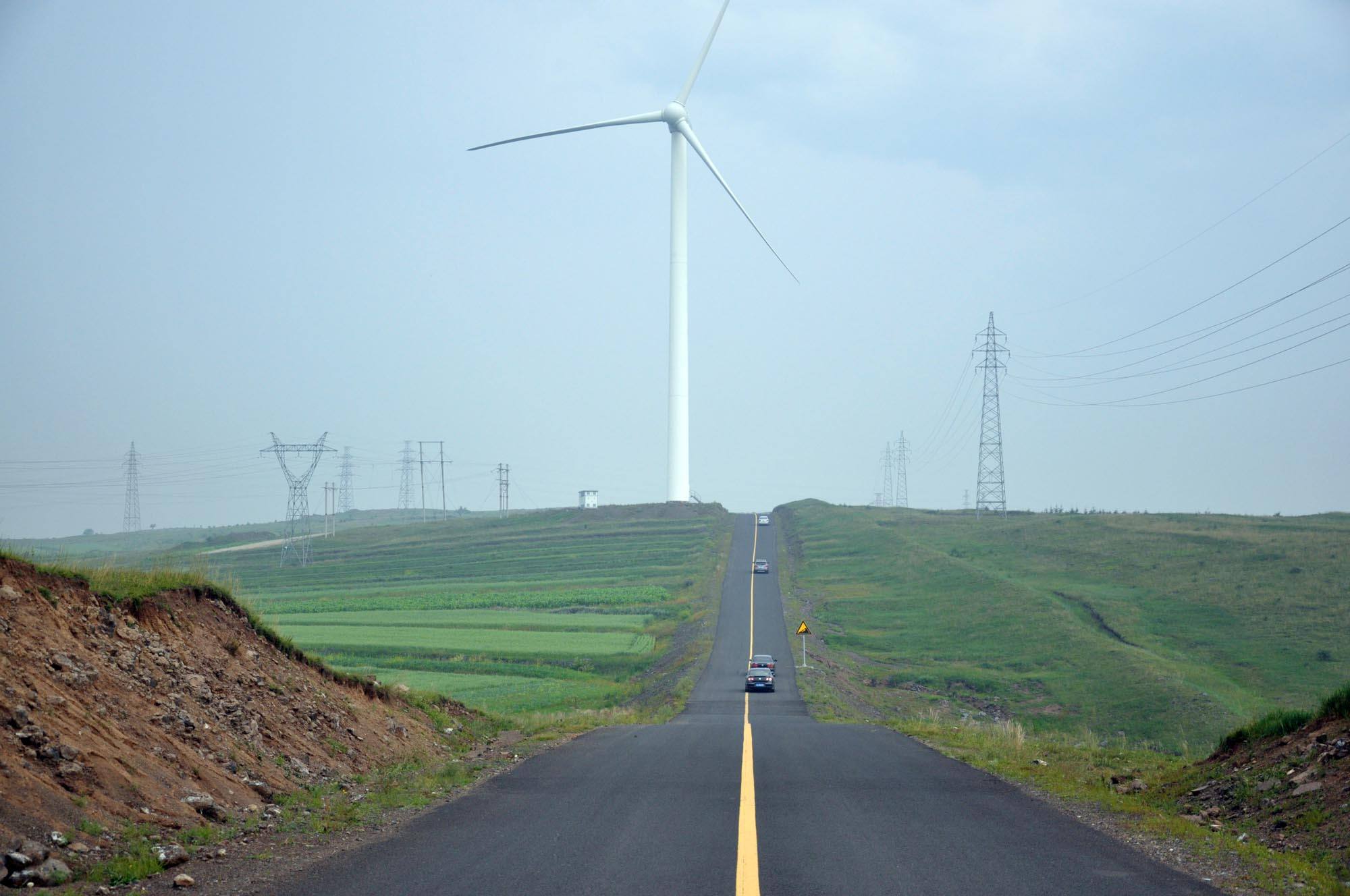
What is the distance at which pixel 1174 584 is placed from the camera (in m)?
69.9

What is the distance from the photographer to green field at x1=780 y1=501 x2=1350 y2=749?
147 feet

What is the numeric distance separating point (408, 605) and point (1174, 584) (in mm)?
58924

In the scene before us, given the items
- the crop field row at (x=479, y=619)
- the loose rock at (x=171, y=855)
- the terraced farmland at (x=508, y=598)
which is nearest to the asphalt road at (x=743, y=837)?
the loose rock at (x=171, y=855)

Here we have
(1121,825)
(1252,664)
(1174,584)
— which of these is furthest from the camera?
(1174,584)

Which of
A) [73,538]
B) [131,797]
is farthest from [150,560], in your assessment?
[73,538]

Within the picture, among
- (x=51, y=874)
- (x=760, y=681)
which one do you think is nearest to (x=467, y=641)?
(x=760, y=681)

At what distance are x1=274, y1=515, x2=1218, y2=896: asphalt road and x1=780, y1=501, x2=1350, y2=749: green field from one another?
26.3 meters

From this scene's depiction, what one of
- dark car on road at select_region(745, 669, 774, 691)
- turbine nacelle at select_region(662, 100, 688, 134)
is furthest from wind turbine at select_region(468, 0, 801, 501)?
dark car on road at select_region(745, 669, 774, 691)

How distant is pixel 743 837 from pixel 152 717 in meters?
7.55

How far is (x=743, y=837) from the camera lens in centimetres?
1048

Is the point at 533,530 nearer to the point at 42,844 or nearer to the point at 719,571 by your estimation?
the point at 719,571

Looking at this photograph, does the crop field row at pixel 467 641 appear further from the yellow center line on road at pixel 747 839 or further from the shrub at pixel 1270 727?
the shrub at pixel 1270 727

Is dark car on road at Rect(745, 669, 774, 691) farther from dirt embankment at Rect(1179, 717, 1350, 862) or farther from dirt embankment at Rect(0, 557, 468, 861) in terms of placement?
dirt embankment at Rect(1179, 717, 1350, 862)

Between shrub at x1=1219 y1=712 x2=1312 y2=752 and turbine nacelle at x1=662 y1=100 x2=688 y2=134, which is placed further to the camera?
turbine nacelle at x1=662 y1=100 x2=688 y2=134
